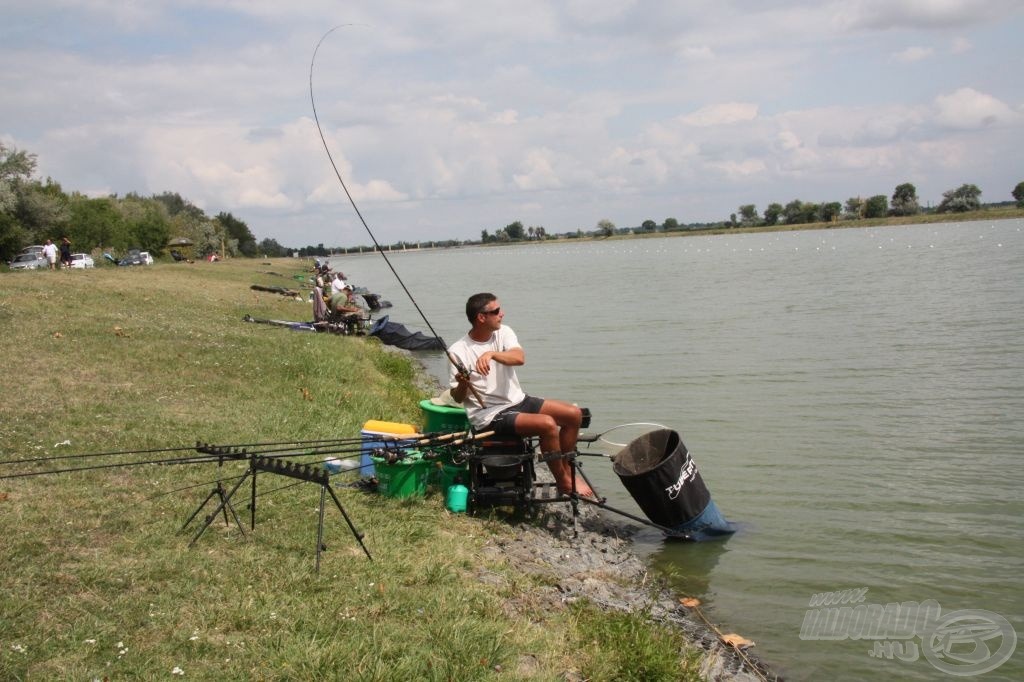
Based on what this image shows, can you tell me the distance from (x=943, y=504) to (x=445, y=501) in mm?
5335

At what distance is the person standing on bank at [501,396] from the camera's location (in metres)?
7.14

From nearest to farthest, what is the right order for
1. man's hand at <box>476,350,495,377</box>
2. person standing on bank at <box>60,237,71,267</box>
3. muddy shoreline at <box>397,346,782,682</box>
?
1. muddy shoreline at <box>397,346,782,682</box>
2. man's hand at <box>476,350,495,377</box>
3. person standing on bank at <box>60,237,71,267</box>

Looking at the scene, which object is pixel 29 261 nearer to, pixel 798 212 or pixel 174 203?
pixel 174 203

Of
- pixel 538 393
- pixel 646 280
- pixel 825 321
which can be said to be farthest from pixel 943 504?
pixel 646 280

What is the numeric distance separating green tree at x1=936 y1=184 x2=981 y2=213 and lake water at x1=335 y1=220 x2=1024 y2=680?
13227 centimetres

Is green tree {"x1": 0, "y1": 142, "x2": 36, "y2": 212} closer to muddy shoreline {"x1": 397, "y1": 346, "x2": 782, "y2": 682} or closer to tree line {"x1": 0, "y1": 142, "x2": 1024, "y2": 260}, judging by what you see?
tree line {"x1": 0, "y1": 142, "x2": 1024, "y2": 260}

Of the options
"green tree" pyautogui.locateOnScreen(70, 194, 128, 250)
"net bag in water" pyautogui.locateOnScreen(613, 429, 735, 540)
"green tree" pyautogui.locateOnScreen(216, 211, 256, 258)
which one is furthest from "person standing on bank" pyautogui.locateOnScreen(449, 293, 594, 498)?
"green tree" pyautogui.locateOnScreen(216, 211, 256, 258)

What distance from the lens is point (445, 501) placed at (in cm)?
736

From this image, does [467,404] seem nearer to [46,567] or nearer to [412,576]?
[412,576]

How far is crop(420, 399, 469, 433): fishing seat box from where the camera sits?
7.42 m

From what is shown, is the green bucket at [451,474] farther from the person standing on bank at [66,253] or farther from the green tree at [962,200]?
the green tree at [962,200]

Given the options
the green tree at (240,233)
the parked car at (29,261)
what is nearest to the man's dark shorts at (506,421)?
the parked car at (29,261)

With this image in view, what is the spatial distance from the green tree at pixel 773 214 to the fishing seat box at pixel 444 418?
17887cm

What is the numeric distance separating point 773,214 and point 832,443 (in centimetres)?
17560
